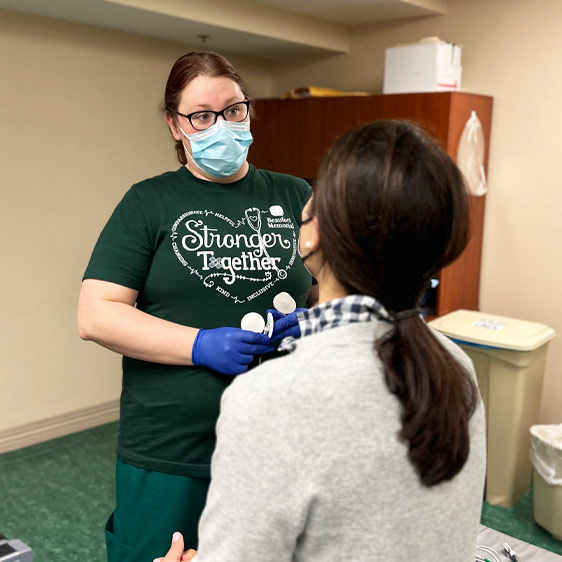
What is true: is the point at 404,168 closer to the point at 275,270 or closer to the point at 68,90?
the point at 275,270

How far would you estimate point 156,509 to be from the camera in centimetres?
136

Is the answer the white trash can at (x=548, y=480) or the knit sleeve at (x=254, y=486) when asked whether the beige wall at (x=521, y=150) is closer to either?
the white trash can at (x=548, y=480)

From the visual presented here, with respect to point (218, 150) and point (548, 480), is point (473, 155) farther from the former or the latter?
point (218, 150)

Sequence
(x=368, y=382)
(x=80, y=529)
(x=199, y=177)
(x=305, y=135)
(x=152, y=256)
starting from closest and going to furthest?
Answer: (x=368, y=382) < (x=152, y=256) < (x=199, y=177) < (x=80, y=529) < (x=305, y=135)

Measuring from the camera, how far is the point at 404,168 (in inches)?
27.9

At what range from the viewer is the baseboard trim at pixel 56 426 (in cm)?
313

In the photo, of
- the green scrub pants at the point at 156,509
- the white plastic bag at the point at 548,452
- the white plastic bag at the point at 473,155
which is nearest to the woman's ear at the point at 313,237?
the green scrub pants at the point at 156,509

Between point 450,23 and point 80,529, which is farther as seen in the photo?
point 450,23

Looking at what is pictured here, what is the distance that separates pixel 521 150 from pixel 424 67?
A: 60 centimetres

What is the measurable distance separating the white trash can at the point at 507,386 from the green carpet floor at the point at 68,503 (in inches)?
5.1

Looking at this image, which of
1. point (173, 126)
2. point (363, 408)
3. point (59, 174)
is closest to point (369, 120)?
point (59, 174)

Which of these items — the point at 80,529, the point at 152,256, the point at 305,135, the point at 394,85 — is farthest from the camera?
the point at 305,135

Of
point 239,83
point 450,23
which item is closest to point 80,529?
point 239,83

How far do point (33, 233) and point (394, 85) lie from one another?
186cm
